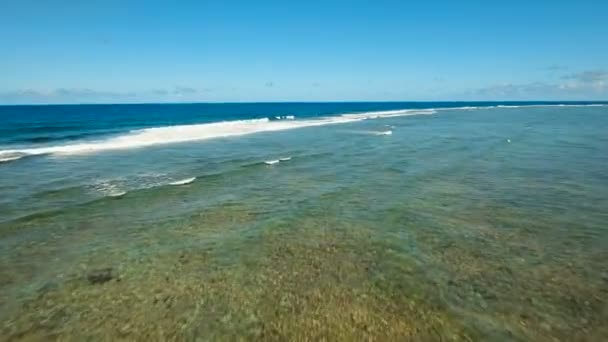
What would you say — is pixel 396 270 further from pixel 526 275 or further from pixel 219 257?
pixel 219 257

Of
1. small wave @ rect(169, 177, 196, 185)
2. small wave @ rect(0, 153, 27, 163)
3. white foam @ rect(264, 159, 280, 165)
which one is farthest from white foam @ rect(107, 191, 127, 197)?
small wave @ rect(0, 153, 27, 163)

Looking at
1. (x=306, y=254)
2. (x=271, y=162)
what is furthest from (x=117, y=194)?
(x=271, y=162)

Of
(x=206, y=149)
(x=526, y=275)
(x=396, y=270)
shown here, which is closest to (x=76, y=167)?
(x=206, y=149)

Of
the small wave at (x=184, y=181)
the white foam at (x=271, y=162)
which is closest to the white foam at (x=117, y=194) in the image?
the small wave at (x=184, y=181)

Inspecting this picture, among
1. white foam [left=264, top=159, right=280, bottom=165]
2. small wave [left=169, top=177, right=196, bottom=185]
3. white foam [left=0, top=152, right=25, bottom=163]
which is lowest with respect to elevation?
small wave [left=169, top=177, right=196, bottom=185]

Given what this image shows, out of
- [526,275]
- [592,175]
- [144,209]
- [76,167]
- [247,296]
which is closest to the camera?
[247,296]

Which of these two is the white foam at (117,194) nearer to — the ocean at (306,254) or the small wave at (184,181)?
the ocean at (306,254)

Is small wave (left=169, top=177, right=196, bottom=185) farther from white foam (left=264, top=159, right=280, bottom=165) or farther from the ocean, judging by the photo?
white foam (left=264, top=159, right=280, bottom=165)

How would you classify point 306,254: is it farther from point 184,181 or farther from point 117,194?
point 184,181
